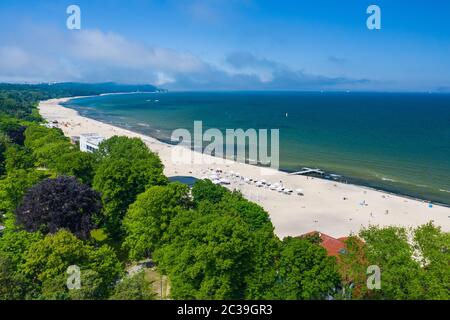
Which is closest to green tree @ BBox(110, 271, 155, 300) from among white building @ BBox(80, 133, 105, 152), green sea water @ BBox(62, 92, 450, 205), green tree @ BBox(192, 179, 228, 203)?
green tree @ BBox(192, 179, 228, 203)

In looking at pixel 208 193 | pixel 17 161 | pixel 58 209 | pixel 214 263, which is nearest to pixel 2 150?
pixel 17 161

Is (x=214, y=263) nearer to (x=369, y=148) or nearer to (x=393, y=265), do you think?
(x=393, y=265)

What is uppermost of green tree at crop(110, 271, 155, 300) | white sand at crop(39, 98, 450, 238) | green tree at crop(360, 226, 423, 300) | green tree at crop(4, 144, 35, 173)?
green tree at crop(4, 144, 35, 173)

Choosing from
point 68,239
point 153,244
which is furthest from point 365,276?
point 68,239

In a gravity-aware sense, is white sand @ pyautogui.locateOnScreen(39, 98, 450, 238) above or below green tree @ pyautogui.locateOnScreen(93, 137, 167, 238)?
below

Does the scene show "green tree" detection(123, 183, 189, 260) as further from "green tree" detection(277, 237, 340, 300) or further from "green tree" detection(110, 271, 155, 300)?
"green tree" detection(277, 237, 340, 300)

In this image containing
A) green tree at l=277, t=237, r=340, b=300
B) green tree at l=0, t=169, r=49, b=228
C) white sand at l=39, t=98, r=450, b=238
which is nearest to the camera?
green tree at l=277, t=237, r=340, b=300

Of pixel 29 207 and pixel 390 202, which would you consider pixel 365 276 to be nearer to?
pixel 29 207
